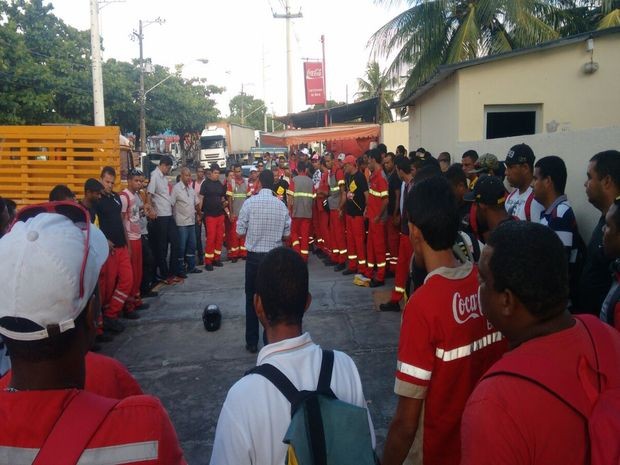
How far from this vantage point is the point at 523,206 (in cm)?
450

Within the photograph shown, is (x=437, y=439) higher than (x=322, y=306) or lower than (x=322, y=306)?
higher

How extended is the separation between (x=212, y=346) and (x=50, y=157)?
452cm

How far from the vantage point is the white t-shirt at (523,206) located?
427cm

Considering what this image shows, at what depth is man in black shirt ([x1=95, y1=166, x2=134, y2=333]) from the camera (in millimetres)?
6641

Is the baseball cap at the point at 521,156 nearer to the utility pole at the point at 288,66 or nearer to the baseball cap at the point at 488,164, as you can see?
the baseball cap at the point at 488,164

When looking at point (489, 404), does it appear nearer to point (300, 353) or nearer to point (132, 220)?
point (300, 353)

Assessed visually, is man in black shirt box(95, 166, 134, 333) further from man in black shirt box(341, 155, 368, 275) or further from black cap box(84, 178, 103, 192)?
man in black shirt box(341, 155, 368, 275)

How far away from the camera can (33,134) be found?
8328 mm

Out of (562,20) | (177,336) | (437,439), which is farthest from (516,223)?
(562,20)

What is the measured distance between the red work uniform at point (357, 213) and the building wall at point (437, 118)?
93.3 inches

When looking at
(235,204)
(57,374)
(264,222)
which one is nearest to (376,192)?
(264,222)

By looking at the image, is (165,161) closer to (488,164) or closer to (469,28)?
(488,164)

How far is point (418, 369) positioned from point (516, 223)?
0.70 m

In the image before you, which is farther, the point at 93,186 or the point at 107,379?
the point at 93,186
